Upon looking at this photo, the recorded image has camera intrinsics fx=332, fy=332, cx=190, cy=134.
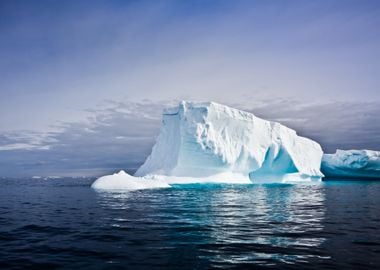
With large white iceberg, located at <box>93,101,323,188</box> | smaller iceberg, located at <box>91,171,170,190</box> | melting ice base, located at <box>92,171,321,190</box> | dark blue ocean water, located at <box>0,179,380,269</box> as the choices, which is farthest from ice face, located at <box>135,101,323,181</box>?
dark blue ocean water, located at <box>0,179,380,269</box>

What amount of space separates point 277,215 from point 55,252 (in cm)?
832

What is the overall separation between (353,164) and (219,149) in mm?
24504

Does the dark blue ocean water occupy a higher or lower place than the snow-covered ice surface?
lower

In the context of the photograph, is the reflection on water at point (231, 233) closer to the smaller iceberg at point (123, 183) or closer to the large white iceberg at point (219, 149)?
the smaller iceberg at point (123, 183)

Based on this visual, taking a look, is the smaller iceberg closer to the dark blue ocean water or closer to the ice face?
the ice face

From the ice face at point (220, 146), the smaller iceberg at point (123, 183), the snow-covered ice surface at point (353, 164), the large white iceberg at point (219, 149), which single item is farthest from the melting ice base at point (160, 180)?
the snow-covered ice surface at point (353, 164)

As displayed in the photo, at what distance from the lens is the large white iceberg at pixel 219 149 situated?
109ft

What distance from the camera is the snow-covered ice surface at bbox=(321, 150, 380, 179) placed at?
Answer: 45.5m

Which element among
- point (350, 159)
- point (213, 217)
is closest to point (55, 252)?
point (213, 217)

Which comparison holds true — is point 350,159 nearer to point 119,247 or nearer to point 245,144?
point 245,144

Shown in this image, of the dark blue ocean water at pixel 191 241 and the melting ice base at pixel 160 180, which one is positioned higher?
the melting ice base at pixel 160 180

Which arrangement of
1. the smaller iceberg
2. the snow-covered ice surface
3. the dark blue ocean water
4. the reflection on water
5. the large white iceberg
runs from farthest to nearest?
the snow-covered ice surface
the large white iceberg
the smaller iceberg
the reflection on water
the dark blue ocean water

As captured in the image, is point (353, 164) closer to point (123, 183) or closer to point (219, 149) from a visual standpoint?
point (219, 149)

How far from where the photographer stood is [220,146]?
33844mm
